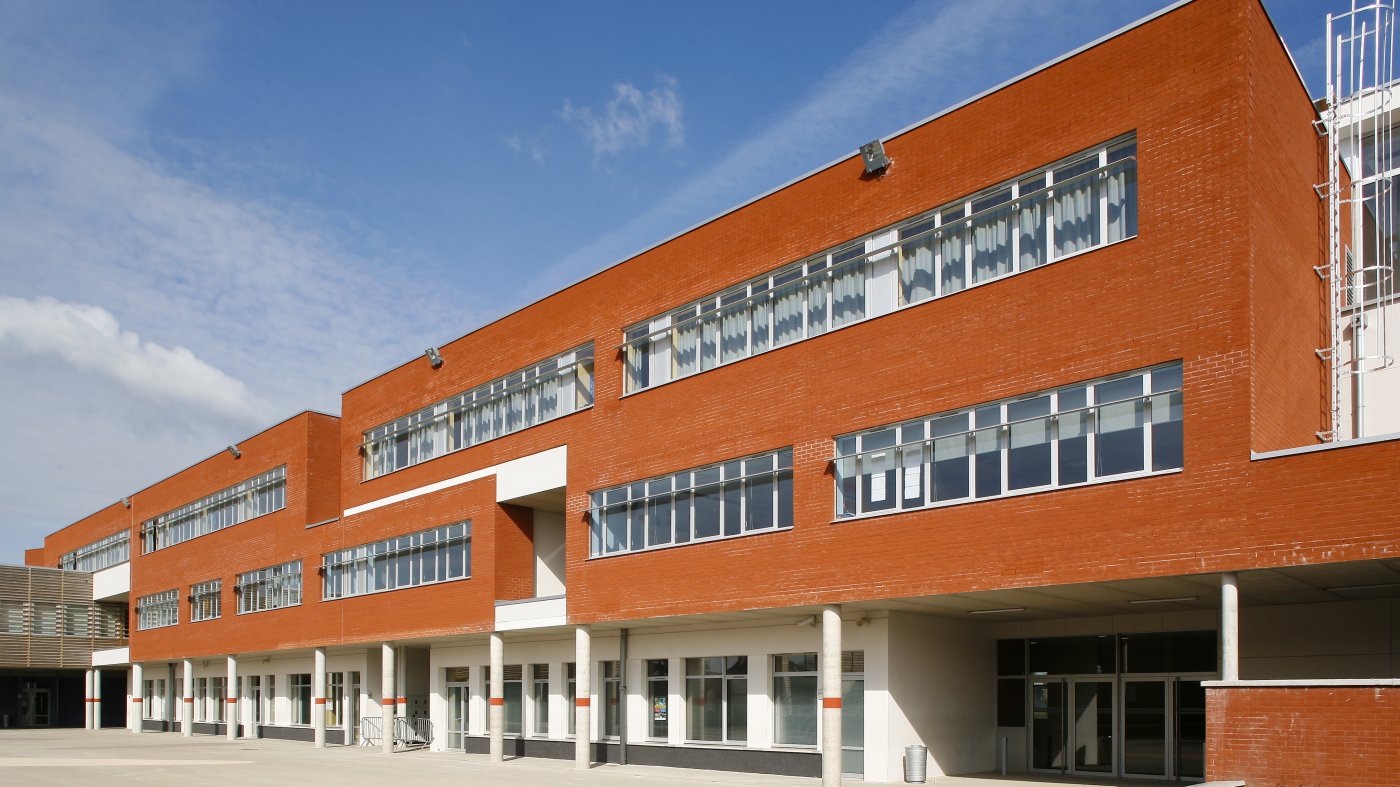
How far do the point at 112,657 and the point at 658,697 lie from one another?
3961 centimetres

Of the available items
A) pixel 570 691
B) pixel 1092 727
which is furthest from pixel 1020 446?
pixel 570 691

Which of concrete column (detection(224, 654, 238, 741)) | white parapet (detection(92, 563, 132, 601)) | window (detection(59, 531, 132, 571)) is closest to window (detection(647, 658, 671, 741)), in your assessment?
concrete column (detection(224, 654, 238, 741))

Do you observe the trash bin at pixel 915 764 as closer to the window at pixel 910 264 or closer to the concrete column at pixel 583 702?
the window at pixel 910 264

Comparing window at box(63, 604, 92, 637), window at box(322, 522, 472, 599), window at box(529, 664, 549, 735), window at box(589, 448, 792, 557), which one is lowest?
window at box(63, 604, 92, 637)

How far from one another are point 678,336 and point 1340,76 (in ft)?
42.6

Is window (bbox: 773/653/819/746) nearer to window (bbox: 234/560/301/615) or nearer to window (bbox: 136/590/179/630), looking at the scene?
window (bbox: 234/560/301/615)

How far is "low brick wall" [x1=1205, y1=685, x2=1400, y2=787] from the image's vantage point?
14.2 m

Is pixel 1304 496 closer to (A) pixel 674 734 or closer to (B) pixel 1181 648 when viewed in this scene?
(B) pixel 1181 648

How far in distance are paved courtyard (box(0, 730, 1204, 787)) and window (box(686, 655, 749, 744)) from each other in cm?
89

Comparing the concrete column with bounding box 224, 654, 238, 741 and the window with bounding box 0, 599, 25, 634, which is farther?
the window with bounding box 0, 599, 25, 634

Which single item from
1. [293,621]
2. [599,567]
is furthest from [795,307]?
[293,621]

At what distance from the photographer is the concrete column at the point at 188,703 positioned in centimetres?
5059

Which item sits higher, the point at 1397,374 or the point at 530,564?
the point at 1397,374

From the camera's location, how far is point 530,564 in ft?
105
